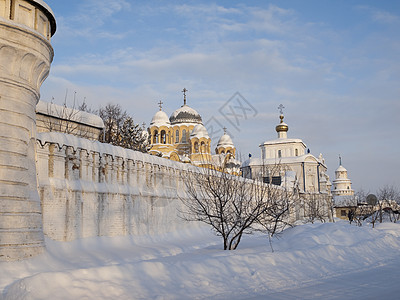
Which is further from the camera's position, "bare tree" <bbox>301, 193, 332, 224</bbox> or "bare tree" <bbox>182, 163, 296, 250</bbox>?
"bare tree" <bbox>301, 193, 332, 224</bbox>

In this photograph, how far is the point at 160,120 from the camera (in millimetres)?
53000

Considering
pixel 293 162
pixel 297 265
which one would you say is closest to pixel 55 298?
pixel 297 265

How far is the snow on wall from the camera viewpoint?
47.3 ft

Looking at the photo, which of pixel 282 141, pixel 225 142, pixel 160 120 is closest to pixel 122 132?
pixel 160 120

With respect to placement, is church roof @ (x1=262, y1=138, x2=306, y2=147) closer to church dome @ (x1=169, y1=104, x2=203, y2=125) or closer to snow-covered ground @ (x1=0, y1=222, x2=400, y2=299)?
church dome @ (x1=169, y1=104, x2=203, y2=125)

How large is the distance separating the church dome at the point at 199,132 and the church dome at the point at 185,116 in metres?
4.22

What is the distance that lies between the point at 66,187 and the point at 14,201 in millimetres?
4094

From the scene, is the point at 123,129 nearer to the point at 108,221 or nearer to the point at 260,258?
the point at 108,221

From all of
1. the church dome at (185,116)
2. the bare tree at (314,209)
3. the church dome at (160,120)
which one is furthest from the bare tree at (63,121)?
the church dome at (185,116)

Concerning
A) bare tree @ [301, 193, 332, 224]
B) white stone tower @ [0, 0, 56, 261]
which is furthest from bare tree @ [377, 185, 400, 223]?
white stone tower @ [0, 0, 56, 261]

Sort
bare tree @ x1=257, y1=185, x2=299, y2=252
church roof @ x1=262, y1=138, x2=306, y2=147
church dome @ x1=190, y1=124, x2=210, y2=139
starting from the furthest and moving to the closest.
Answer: church roof @ x1=262, y1=138, x2=306, y2=147 < church dome @ x1=190, y1=124, x2=210, y2=139 < bare tree @ x1=257, y1=185, x2=299, y2=252

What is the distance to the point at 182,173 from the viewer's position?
24359 mm

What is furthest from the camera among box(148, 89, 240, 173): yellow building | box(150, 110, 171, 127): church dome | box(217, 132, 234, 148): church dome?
box(217, 132, 234, 148): church dome

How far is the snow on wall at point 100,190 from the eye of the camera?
14414mm
